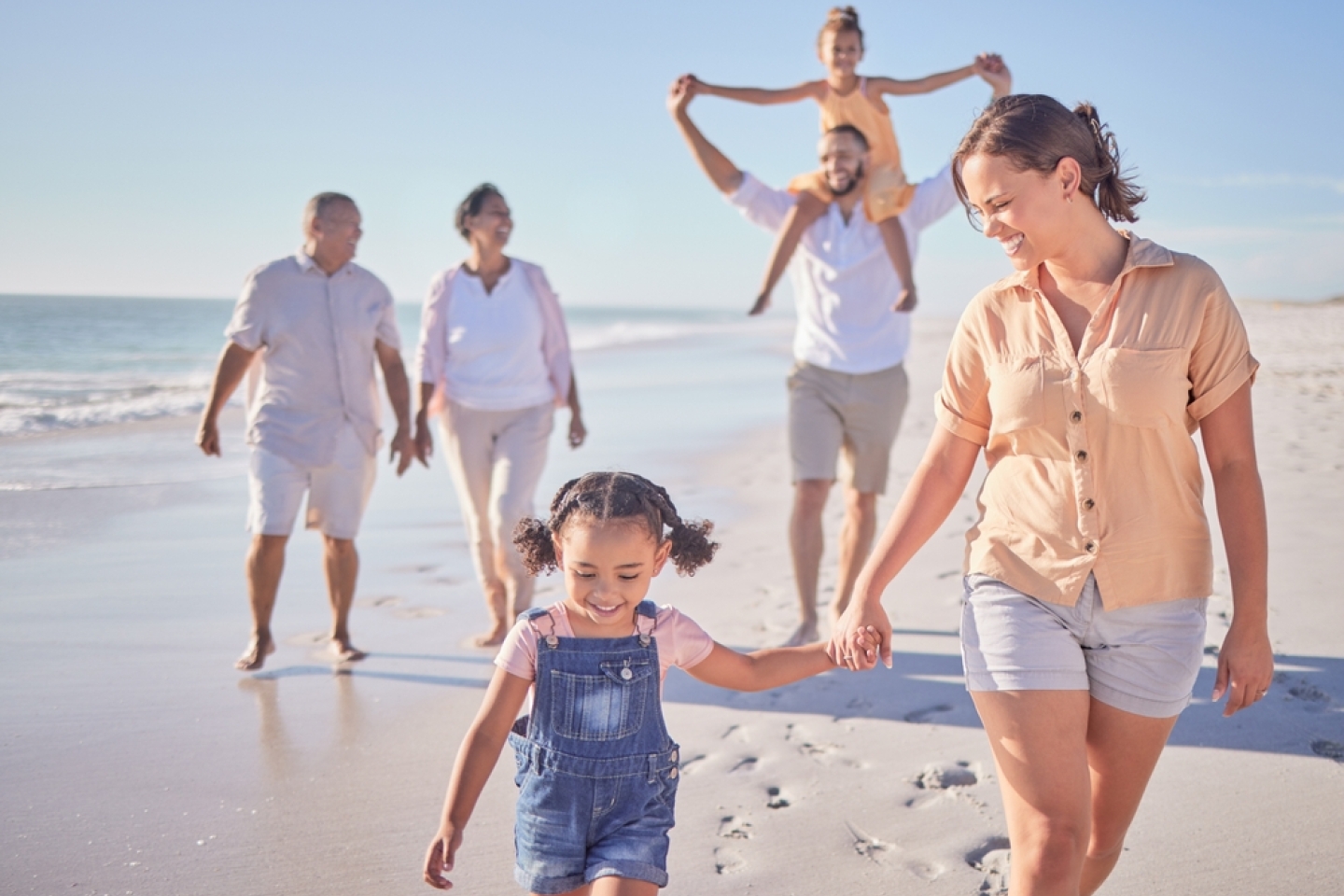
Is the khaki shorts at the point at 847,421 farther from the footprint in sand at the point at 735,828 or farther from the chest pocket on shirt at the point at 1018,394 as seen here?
the chest pocket on shirt at the point at 1018,394

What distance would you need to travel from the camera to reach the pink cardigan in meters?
6.02

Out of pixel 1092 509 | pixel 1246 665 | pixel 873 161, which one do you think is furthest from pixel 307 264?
pixel 1246 665

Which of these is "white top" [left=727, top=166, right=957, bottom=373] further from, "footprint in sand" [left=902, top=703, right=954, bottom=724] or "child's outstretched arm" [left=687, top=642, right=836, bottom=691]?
"child's outstretched arm" [left=687, top=642, right=836, bottom=691]

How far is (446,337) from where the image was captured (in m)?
6.00

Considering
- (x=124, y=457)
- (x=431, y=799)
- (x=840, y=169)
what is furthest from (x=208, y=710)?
(x=124, y=457)

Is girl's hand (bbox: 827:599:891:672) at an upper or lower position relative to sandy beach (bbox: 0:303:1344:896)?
upper

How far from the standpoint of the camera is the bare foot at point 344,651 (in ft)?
17.0

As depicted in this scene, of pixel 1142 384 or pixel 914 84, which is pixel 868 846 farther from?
pixel 914 84

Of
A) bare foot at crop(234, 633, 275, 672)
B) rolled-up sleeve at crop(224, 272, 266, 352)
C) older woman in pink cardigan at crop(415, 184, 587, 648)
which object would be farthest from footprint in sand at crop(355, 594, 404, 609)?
rolled-up sleeve at crop(224, 272, 266, 352)

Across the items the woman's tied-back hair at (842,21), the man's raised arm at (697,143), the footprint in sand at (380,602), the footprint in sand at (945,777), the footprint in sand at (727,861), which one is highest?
the woman's tied-back hair at (842,21)

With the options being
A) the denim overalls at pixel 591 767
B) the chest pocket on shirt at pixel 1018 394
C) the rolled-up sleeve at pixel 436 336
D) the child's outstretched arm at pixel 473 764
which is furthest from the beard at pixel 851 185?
the child's outstretched arm at pixel 473 764

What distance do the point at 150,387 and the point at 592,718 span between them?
17.1 m

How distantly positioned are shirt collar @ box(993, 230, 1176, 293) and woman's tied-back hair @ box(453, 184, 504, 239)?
3.87m

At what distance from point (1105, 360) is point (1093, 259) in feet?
0.88
